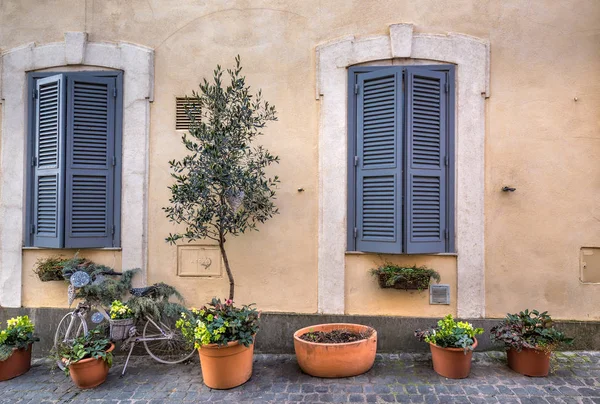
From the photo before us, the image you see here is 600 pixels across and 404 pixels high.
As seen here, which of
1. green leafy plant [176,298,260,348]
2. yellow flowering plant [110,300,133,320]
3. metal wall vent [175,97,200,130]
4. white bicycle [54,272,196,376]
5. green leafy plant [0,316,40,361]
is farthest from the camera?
metal wall vent [175,97,200,130]

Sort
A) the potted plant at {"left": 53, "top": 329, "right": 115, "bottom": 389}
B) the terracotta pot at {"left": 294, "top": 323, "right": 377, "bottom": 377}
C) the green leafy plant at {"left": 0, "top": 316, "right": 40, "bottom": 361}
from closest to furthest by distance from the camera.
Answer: the potted plant at {"left": 53, "top": 329, "right": 115, "bottom": 389}
the terracotta pot at {"left": 294, "top": 323, "right": 377, "bottom": 377}
the green leafy plant at {"left": 0, "top": 316, "right": 40, "bottom": 361}

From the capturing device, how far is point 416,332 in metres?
4.59

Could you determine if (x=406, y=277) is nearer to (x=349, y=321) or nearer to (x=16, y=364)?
(x=349, y=321)

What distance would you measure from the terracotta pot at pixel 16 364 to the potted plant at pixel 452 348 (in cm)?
446

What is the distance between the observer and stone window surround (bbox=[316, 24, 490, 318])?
196 inches

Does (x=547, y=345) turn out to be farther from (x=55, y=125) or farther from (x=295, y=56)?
(x=55, y=125)

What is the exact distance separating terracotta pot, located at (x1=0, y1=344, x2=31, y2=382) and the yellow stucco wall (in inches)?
29.3

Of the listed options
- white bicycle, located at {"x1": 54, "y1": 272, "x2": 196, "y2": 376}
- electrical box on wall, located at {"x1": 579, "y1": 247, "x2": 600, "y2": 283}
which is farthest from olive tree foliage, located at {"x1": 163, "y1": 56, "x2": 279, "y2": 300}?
electrical box on wall, located at {"x1": 579, "y1": 247, "x2": 600, "y2": 283}

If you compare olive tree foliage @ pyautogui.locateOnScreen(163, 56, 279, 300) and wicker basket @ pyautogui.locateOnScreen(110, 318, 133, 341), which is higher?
olive tree foliage @ pyautogui.locateOnScreen(163, 56, 279, 300)

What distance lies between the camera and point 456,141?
5.04m

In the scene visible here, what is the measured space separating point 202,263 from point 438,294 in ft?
9.60

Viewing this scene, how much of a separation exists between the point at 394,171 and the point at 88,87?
3.95m

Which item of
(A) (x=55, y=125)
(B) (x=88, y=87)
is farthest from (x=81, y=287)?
(B) (x=88, y=87)

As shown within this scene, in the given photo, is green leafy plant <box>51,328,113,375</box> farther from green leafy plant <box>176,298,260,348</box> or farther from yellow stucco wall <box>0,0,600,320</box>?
yellow stucco wall <box>0,0,600,320</box>
